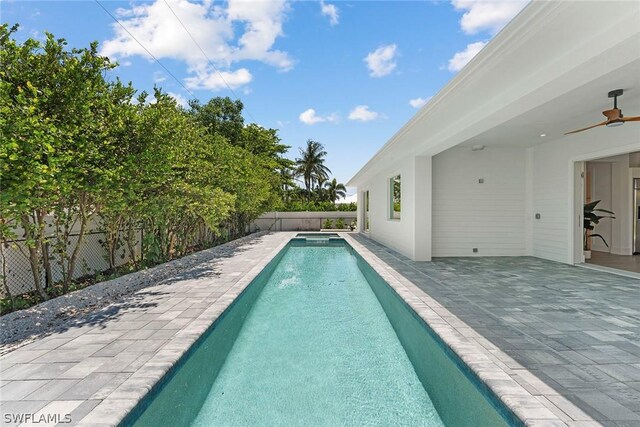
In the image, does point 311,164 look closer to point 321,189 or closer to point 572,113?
point 321,189

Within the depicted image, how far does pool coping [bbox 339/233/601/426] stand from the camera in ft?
6.52

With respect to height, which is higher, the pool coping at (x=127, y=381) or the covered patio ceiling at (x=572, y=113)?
the covered patio ceiling at (x=572, y=113)

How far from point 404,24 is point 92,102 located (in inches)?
283

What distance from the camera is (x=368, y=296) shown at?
6.14m

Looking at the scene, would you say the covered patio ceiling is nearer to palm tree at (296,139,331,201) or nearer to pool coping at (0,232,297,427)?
pool coping at (0,232,297,427)

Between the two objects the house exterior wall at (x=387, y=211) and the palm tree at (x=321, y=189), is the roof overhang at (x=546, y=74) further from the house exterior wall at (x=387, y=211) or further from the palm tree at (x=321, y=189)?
the palm tree at (x=321, y=189)

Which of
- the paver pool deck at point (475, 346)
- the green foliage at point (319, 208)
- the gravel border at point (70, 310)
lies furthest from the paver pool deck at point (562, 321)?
the green foliage at point (319, 208)

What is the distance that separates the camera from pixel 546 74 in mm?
3705

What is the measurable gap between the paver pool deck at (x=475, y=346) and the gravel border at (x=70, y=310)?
222 millimetres

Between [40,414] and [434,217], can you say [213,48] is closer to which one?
[434,217]

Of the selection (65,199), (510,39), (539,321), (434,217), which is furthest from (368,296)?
(65,199)

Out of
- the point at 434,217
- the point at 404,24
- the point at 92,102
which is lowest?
the point at 434,217

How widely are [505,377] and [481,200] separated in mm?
7097

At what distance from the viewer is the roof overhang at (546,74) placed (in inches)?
107
